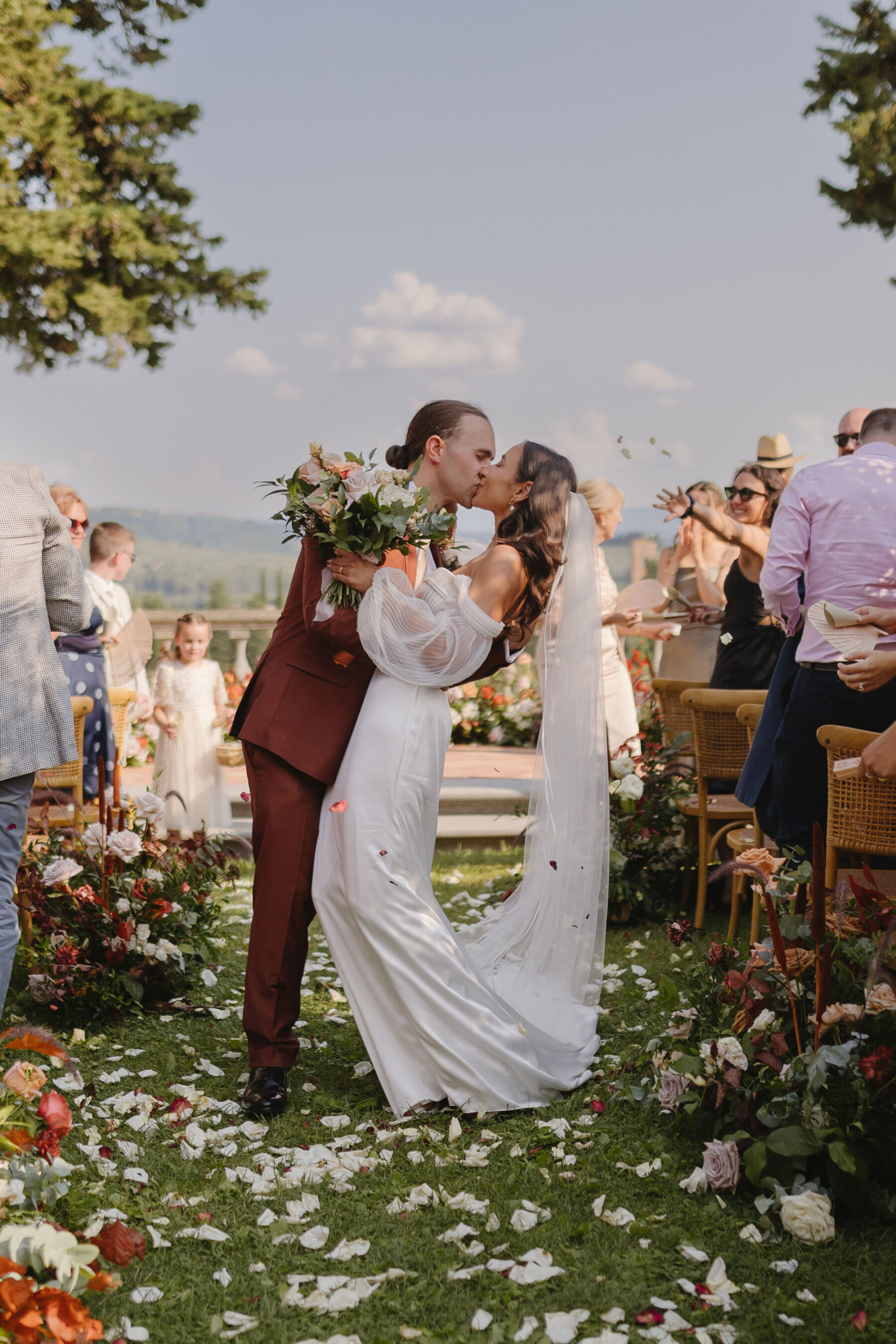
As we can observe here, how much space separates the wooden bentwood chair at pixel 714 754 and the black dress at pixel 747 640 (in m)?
0.68

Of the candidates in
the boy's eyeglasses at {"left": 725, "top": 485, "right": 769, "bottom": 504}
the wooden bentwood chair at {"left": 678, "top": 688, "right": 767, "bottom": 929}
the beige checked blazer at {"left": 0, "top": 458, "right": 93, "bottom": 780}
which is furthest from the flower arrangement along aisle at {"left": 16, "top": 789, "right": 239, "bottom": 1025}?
the boy's eyeglasses at {"left": 725, "top": 485, "right": 769, "bottom": 504}

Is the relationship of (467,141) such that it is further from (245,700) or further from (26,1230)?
(26,1230)

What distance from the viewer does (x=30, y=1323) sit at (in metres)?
1.92

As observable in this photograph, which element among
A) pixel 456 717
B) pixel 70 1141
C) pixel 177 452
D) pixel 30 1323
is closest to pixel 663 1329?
pixel 30 1323

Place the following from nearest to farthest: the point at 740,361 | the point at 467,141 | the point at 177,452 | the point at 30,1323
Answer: the point at 30,1323 → the point at 467,141 → the point at 740,361 → the point at 177,452

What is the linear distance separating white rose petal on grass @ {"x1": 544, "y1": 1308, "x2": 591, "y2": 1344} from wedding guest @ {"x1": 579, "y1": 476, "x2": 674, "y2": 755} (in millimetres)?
3913

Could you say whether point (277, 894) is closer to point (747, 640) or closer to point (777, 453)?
point (747, 640)

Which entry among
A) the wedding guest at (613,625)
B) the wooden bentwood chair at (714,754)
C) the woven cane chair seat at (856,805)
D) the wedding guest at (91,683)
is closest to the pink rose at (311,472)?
the woven cane chair seat at (856,805)

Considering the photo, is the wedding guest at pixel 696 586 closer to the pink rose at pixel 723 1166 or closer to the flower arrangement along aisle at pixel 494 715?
the flower arrangement along aisle at pixel 494 715

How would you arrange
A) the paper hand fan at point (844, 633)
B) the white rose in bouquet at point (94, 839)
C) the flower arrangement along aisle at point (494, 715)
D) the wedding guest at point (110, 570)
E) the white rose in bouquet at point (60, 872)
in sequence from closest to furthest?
the paper hand fan at point (844, 633), the white rose in bouquet at point (60, 872), the white rose in bouquet at point (94, 839), the wedding guest at point (110, 570), the flower arrangement along aisle at point (494, 715)

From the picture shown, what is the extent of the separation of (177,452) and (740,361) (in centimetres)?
1952

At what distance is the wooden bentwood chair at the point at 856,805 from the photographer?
3.33 m

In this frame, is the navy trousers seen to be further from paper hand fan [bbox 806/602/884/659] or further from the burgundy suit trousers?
the burgundy suit trousers

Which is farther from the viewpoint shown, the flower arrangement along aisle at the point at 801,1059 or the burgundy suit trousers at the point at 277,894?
the burgundy suit trousers at the point at 277,894
